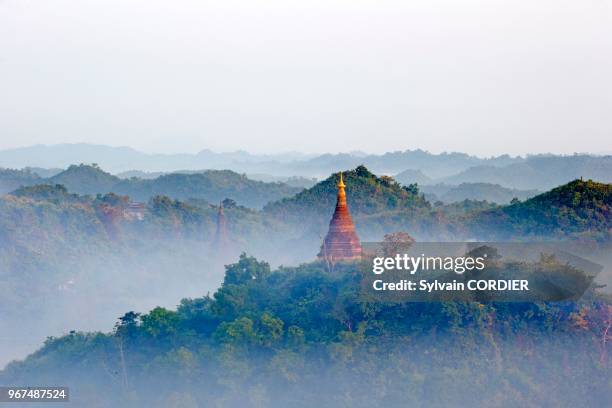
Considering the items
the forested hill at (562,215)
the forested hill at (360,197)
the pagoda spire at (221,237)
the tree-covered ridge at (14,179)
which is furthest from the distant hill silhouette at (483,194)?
the forested hill at (562,215)

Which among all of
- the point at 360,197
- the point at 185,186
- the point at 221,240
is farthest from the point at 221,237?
the point at 185,186

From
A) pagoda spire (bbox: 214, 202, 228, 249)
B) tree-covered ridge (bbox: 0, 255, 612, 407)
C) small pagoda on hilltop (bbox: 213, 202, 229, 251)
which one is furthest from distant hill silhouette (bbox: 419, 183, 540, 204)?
tree-covered ridge (bbox: 0, 255, 612, 407)

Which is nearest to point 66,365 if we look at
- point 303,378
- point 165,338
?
point 165,338

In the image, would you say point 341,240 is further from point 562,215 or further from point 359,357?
point 562,215

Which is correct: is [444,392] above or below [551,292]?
below

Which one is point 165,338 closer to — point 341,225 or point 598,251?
point 341,225

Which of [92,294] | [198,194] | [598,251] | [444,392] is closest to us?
[444,392]
